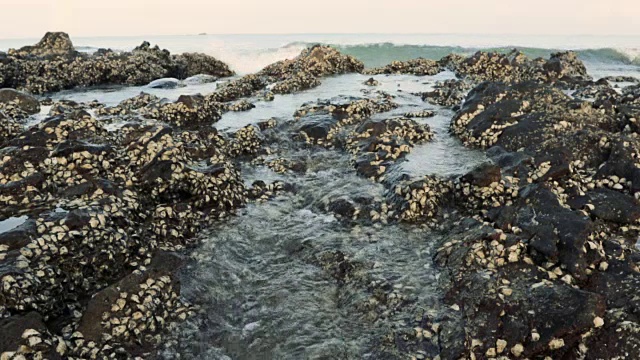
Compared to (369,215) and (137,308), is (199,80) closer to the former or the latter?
(369,215)

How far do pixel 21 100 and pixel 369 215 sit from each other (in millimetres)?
17175

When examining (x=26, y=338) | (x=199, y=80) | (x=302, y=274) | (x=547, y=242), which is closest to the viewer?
(x=26, y=338)

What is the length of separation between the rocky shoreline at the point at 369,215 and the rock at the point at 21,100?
7 cm

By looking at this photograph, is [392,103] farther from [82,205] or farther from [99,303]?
[99,303]

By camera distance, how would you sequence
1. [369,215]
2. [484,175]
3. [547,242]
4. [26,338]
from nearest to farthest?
[26,338], [547,242], [484,175], [369,215]

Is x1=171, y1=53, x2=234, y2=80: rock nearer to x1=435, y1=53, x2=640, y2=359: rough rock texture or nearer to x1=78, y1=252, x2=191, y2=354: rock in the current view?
x1=435, y1=53, x2=640, y2=359: rough rock texture

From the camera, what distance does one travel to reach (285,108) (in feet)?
65.1

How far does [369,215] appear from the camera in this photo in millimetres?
10359

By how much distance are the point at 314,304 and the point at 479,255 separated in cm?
305

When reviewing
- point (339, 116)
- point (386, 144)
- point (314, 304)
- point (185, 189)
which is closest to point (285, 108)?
point (339, 116)

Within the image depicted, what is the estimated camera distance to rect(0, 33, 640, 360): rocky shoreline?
20.0 ft

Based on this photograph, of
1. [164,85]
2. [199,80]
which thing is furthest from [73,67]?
[199,80]

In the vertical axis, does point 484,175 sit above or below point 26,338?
above

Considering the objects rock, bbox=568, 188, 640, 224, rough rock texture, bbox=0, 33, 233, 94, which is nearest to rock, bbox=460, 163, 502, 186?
rock, bbox=568, 188, 640, 224
